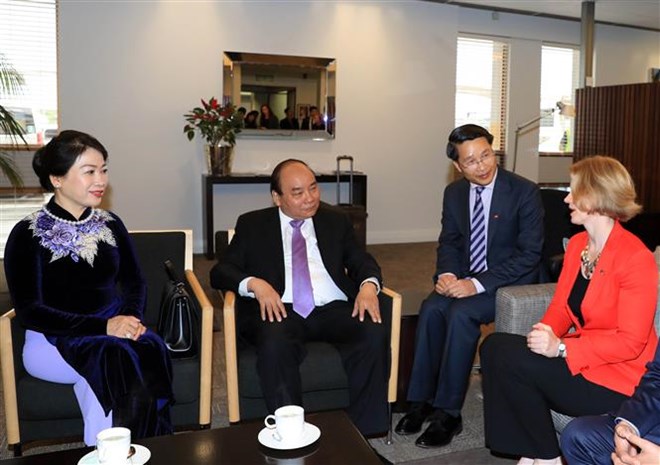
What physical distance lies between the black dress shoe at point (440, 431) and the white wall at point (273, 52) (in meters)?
5.03

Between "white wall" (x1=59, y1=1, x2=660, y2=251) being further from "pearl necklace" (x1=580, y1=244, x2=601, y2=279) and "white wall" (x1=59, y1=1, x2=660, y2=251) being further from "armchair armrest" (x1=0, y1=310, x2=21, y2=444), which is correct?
"pearl necklace" (x1=580, y1=244, x2=601, y2=279)

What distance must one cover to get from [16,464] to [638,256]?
6.20ft

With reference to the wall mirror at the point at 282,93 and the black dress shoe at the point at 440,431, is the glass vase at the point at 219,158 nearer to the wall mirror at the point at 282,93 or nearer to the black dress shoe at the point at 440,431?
the wall mirror at the point at 282,93

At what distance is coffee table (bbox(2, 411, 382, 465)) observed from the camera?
1.62 metres

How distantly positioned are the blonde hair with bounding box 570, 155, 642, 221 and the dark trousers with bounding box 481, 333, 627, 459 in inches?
20.8

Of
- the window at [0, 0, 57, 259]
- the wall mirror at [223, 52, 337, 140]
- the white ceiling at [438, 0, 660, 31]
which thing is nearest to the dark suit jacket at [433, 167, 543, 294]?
the wall mirror at [223, 52, 337, 140]

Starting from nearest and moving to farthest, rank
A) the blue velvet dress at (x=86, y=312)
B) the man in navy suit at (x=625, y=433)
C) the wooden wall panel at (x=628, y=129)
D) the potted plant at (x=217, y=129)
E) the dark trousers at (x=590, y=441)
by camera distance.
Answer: the man in navy suit at (x=625, y=433), the dark trousers at (x=590, y=441), the blue velvet dress at (x=86, y=312), the wooden wall panel at (x=628, y=129), the potted plant at (x=217, y=129)

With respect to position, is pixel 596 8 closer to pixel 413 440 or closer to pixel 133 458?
pixel 413 440

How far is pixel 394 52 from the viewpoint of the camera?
7840mm

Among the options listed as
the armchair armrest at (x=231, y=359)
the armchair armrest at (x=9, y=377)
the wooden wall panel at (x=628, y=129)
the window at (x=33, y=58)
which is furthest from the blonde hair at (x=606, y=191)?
the window at (x=33, y=58)

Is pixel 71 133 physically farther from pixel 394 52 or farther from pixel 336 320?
pixel 394 52

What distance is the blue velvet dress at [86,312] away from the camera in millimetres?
2221

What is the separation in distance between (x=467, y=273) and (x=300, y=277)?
834 mm

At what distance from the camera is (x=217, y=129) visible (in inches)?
266
